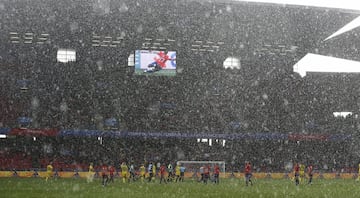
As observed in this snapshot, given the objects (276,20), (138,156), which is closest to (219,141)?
(138,156)

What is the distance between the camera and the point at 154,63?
170ft

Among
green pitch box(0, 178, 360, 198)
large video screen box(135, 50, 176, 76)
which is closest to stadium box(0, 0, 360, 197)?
large video screen box(135, 50, 176, 76)

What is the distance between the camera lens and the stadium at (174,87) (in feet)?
159

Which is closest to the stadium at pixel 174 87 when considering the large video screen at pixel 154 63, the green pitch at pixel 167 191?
the large video screen at pixel 154 63

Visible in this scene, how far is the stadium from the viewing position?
48438 mm

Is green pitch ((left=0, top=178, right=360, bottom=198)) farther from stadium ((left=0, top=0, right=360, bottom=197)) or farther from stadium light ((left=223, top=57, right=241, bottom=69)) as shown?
stadium light ((left=223, top=57, right=241, bottom=69))

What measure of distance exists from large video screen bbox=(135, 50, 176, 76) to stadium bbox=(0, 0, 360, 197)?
0.10 metres

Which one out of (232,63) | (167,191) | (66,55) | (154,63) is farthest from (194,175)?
(167,191)

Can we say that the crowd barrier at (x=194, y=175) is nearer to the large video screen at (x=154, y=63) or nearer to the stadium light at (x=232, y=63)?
the large video screen at (x=154, y=63)

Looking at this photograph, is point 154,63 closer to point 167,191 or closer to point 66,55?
point 66,55

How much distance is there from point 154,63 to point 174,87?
4.84 metres

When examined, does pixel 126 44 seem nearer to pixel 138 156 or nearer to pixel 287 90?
pixel 138 156

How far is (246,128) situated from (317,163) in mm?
7771

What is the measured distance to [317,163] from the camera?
52125 mm
